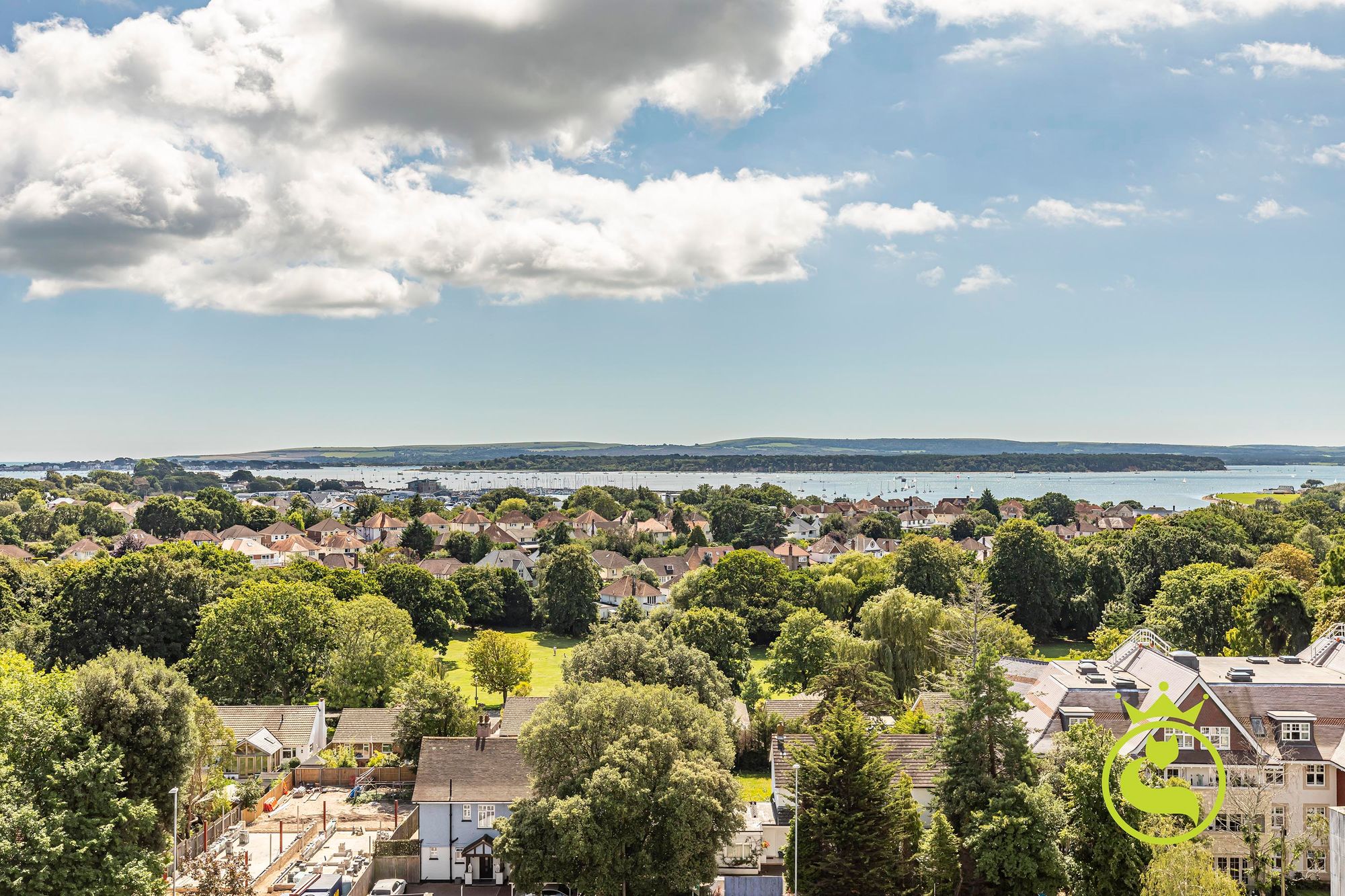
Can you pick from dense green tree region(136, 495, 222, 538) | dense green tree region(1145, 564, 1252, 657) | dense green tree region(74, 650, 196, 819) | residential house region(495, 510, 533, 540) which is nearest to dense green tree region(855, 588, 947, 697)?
dense green tree region(1145, 564, 1252, 657)

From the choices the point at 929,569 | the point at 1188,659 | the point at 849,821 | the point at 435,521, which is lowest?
the point at 435,521

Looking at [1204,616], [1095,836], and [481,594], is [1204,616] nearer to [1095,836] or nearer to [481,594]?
[1095,836]

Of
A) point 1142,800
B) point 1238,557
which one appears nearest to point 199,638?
point 1142,800

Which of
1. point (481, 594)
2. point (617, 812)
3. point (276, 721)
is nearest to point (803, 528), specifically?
point (481, 594)

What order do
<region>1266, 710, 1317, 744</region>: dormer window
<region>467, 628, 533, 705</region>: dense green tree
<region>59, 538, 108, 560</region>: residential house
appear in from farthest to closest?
<region>59, 538, 108, 560</region>: residential house
<region>467, 628, 533, 705</region>: dense green tree
<region>1266, 710, 1317, 744</region>: dormer window

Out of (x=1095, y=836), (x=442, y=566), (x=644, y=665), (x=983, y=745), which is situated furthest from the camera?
(x=442, y=566)

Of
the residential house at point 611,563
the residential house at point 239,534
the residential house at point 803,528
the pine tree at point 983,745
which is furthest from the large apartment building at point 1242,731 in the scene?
the residential house at point 803,528

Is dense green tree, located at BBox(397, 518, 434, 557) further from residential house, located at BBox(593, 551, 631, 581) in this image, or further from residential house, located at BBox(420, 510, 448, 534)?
residential house, located at BBox(420, 510, 448, 534)
